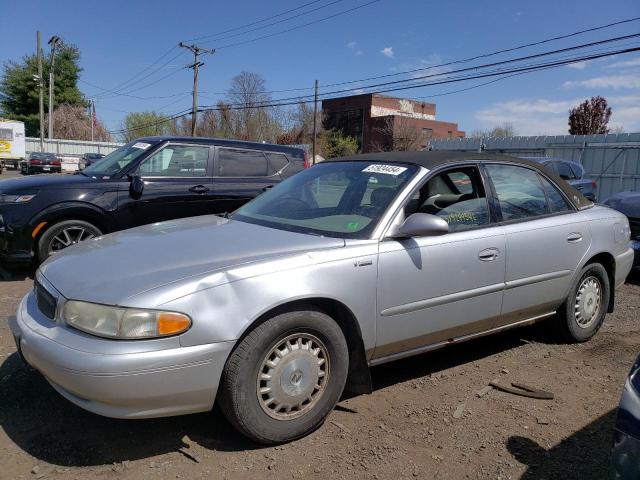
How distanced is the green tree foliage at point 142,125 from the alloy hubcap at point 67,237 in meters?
69.9

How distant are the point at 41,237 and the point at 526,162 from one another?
5139 millimetres

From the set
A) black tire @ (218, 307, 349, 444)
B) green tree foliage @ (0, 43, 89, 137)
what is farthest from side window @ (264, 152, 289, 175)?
green tree foliage @ (0, 43, 89, 137)

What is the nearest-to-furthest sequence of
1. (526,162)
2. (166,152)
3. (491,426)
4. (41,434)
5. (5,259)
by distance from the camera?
(41,434), (491,426), (526,162), (5,259), (166,152)

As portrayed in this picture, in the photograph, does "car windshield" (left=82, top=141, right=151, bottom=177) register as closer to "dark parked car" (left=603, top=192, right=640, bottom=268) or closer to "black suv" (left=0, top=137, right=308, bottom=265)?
"black suv" (left=0, top=137, right=308, bottom=265)

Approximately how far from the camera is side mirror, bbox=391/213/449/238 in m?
3.04

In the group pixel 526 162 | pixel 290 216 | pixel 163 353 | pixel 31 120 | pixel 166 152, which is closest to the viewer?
pixel 163 353

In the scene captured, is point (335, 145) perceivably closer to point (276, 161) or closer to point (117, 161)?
point (276, 161)

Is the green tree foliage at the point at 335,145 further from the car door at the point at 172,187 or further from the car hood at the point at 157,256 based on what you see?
the car hood at the point at 157,256

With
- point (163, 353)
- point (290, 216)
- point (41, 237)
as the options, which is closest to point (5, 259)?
point (41, 237)

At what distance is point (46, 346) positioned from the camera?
8.20ft

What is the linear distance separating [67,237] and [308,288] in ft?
14.0

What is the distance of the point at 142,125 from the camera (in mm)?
78250

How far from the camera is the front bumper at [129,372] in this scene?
2318 mm

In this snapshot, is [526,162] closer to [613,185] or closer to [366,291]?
[366,291]
